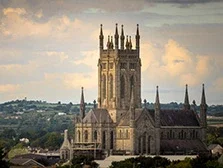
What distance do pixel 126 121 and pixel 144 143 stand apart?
3364mm

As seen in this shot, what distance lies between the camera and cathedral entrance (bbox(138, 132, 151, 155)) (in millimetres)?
183000

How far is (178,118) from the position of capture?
192 m

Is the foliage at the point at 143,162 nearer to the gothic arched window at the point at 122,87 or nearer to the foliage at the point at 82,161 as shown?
the foliage at the point at 82,161

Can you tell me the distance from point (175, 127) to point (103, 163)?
68.6 ft

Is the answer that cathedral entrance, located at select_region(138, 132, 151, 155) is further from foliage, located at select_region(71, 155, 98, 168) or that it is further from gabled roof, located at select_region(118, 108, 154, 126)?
foliage, located at select_region(71, 155, 98, 168)

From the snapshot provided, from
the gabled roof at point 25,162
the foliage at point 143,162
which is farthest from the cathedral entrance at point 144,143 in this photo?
the foliage at point 143,162

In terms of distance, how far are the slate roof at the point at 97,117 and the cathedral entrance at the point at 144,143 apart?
13.5 feet

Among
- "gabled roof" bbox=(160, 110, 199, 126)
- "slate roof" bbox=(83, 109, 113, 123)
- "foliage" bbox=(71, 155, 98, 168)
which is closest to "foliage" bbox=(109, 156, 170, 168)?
"foliage" bbox=(71, 155, 98, 168)

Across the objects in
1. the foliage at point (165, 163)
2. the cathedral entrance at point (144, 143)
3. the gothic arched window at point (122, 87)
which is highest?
the gothic arched window at point (122, 87)

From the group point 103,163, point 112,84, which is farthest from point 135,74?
point 103,163

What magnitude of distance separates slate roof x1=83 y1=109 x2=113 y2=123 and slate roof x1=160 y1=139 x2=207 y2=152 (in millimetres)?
8537

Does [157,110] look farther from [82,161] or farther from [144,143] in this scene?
[82,161]

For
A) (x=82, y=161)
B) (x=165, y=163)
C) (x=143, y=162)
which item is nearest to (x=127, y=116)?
(x=82, y=161)

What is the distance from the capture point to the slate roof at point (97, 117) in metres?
182
